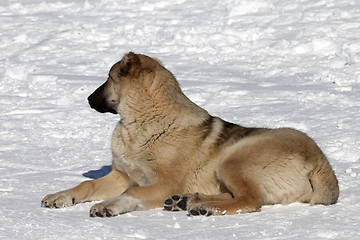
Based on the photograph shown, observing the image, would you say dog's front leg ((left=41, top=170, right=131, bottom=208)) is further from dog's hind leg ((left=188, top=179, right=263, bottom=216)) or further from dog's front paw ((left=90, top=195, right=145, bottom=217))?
dog's hind leg ((left=188, top=179, right=263, bottom=216))

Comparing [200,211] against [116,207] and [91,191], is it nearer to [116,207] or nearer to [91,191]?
[116,207]

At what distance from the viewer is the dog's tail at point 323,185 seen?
560 cm

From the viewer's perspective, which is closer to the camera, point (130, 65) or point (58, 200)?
point (58, 200)

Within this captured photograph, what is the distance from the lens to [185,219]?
5375 mm

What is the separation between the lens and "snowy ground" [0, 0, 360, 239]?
5.15 metres

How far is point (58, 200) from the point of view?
5918 mm

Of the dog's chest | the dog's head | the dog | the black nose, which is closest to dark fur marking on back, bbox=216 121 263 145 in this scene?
the dog

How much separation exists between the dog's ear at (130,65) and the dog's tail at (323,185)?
6.58 ft

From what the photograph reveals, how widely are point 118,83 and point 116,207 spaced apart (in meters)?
1.46

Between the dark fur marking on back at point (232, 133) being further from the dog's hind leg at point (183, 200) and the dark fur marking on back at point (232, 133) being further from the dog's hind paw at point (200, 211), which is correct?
the dog's hind paw at point (200, 211)

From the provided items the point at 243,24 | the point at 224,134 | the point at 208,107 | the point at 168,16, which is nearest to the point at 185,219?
→ the point at 224,134

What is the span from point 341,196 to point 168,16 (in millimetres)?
10390

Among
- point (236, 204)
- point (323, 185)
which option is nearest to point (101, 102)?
point (236, 204)

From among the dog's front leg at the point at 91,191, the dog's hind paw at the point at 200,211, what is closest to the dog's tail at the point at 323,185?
the dog's hind paw at the point at 200,211
